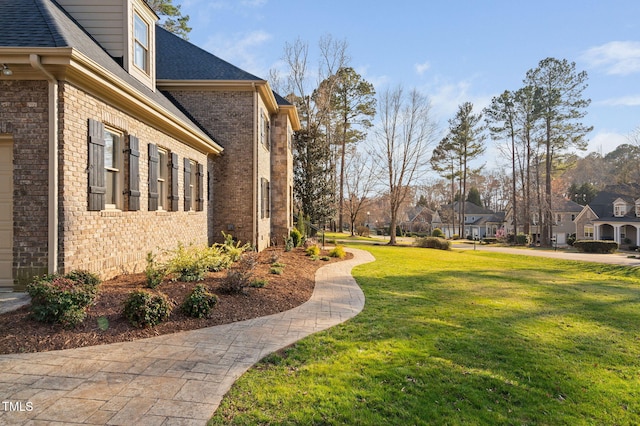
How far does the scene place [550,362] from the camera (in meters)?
4.22

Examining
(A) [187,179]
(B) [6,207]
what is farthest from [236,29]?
(B) [6,207]

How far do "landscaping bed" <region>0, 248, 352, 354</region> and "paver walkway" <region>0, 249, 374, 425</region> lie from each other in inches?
7.5

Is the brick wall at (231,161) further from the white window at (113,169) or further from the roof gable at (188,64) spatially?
the white window at (113,169)

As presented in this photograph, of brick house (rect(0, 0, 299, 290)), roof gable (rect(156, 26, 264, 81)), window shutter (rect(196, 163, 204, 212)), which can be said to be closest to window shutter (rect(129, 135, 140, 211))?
brick house (rect(0, 0, 299, 290))

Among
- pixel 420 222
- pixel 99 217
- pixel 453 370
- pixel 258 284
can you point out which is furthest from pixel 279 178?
pixel 420 222

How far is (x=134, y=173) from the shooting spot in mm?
7086

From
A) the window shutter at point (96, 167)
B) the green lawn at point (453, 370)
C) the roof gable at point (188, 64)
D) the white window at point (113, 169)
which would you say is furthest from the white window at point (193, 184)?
the green lawn at point (453, 370)

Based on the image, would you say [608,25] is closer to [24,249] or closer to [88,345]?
[88,345]

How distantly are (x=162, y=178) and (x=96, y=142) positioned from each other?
113 inches

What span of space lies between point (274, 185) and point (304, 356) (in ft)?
41.9

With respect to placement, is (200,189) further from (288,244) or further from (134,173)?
(288,244)

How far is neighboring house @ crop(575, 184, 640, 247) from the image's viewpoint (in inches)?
1345

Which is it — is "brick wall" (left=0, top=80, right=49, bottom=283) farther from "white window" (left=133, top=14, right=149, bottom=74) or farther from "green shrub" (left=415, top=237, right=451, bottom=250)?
"green shrub" (left=415, top=237, right=451, bottom=250)

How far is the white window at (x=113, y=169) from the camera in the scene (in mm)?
6605
